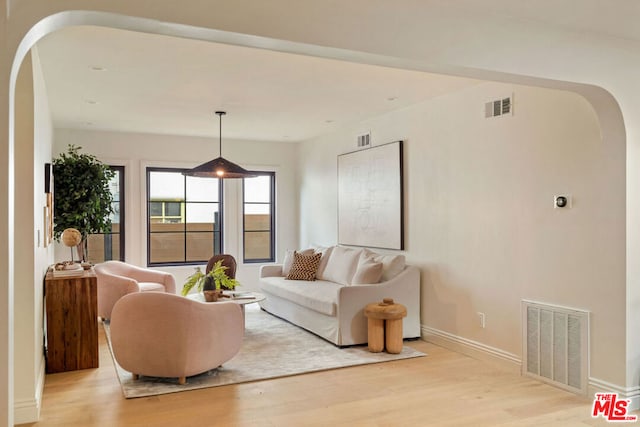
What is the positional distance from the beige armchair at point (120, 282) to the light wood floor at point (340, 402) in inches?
65.5

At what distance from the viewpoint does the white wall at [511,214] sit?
376 cm

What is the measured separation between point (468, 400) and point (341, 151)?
420 cm

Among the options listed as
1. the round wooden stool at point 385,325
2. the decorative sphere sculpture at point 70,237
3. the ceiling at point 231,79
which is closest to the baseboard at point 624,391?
the round wooden stool at point 385,325

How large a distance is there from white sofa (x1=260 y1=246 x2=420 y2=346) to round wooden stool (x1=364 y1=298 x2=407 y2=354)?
0.18 metres

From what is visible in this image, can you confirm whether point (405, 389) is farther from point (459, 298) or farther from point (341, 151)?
point (341, 151)

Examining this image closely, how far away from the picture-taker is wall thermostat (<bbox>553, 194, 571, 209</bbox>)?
4023 mm

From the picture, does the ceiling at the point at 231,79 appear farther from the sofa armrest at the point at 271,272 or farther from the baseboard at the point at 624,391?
the baseboard at the point at 624,391

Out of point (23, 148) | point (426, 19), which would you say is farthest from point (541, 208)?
point (23, 148)

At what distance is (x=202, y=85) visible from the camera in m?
4.82

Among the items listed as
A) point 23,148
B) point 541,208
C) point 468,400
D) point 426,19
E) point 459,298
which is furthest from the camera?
point 459,298

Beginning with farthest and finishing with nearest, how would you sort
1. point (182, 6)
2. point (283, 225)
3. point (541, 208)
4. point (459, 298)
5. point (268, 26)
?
1. point (283, 225)
2. point (459, 298)
3. point (541, 208)
4. point (268, 26)
5. point (182, 6)

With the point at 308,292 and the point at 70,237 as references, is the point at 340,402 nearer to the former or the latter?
the point at 308,292

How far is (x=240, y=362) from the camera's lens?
474 centimetres

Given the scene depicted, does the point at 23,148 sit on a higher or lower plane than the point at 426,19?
lower
